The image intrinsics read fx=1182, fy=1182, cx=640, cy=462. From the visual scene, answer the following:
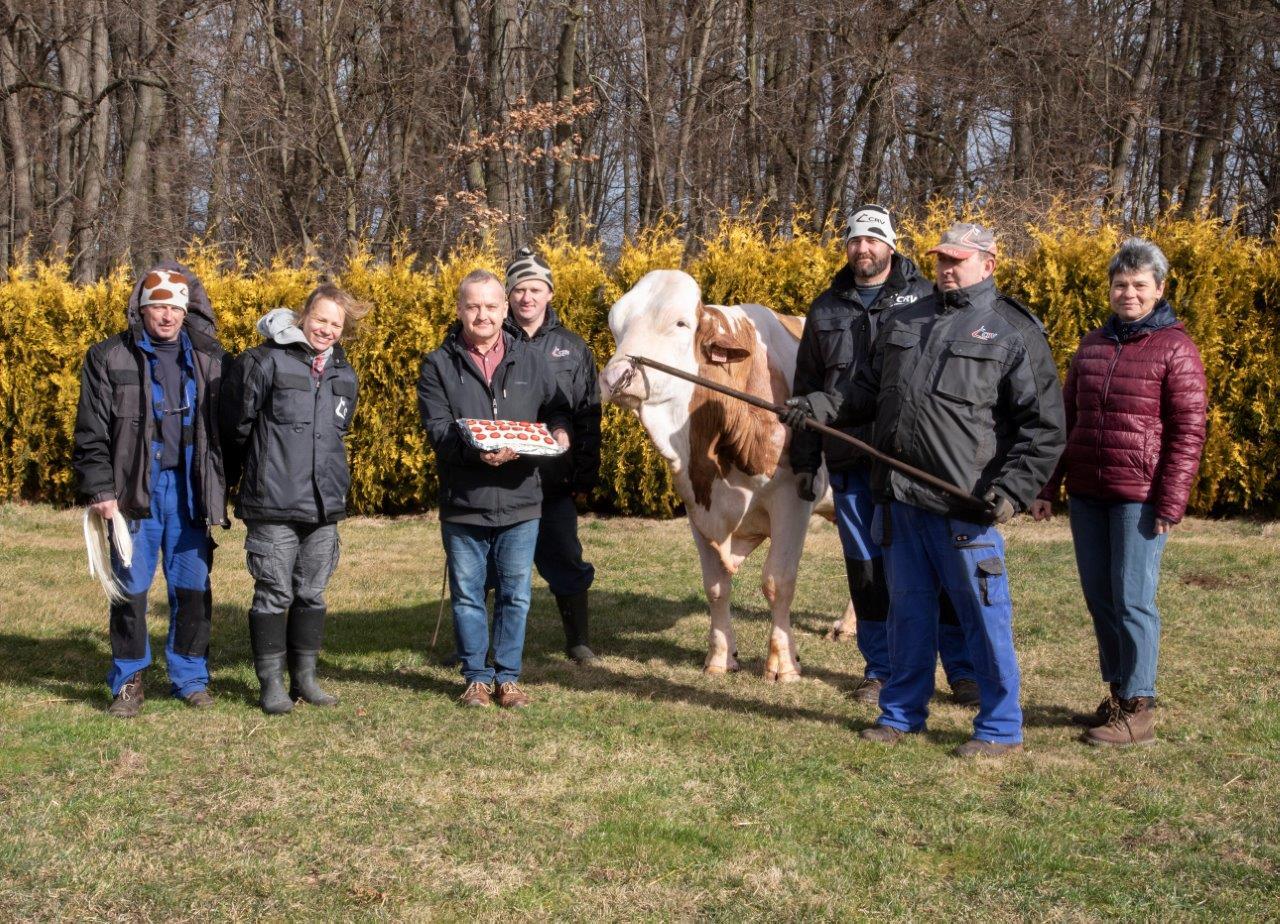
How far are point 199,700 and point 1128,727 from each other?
13.3ft

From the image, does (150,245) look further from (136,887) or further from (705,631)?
(136,887)

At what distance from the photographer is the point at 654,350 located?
5684 millimetres

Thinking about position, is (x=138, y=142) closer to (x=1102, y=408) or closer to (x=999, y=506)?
(x=1102, y=408)

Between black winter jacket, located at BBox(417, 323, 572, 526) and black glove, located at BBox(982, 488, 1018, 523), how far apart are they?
6.73ft

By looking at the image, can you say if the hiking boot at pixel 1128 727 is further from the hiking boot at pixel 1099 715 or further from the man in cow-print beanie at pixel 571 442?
the man in cow-print beanie at pixel 571 442

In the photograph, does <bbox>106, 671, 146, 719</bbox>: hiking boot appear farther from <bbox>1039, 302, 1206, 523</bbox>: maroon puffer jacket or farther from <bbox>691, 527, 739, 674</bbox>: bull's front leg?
<bbox>1039, 302, 1206, 523</bbox>: maroon puffer jacket

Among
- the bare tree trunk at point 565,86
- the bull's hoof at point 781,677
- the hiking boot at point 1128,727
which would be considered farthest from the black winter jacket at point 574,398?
the bare tree trunk at point 565,86

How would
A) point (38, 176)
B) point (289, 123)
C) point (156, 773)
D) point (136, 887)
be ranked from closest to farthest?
point (136, 887) → point (156, 773) → point (289, 123) → point (38, 176)

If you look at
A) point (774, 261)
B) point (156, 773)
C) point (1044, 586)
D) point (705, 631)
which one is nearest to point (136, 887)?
point (156, 773)

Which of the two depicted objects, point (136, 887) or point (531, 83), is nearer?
point (136, 887)

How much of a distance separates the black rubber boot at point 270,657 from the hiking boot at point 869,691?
104 inches

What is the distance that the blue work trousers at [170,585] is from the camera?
5316 mm

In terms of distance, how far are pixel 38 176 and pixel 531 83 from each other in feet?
30.3

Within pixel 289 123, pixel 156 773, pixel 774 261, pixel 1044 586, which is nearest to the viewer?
pixel 156 773
